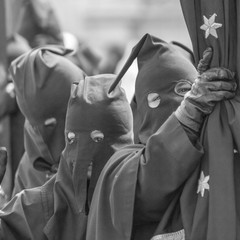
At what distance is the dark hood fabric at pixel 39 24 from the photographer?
10000 mm

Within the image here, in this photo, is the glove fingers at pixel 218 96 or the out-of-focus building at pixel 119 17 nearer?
the glove fingers at pixel 218 96

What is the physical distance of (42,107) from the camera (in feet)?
23.3

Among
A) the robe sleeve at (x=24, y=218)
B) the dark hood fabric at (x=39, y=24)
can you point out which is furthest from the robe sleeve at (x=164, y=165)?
the dark hood fabric at (x=39, y=24)

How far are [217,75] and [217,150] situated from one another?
30cm

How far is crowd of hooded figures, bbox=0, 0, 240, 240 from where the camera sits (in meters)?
5.22

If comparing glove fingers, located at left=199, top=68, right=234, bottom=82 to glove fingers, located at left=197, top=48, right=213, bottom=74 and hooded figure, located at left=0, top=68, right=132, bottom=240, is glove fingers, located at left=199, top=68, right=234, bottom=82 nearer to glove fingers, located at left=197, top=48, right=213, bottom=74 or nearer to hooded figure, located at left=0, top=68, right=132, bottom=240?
glove fingers, located at left=197, top=48, right=213, bottom=74

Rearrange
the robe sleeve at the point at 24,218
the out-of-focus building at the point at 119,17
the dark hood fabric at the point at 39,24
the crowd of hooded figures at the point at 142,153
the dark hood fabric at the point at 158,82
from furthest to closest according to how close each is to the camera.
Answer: the out-of-focus building at the point at 119,17 < the dark hood fabric at the point at 39,24 < the robe sleeve at the point at 24,218 < the dark hood fabric at the point at 158,82 < the crowd of hooded figures at the point at 142,153

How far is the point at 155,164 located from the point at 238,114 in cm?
42

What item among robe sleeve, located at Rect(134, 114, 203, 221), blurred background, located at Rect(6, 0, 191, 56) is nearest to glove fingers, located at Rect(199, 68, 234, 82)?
robe sleeve, located at Rect(134, 114, 203, 221)

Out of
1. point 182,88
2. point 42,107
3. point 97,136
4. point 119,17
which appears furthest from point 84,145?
point 119,17

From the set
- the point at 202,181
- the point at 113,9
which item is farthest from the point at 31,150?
the point at 113,9

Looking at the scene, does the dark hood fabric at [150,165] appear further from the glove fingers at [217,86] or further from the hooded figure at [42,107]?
the hooded figure at [42,107]

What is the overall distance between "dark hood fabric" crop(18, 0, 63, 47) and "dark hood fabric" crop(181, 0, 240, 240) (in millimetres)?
4651

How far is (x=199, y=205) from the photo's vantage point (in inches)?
205
